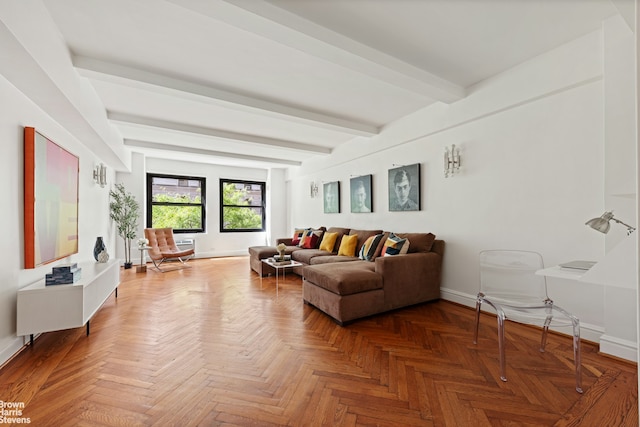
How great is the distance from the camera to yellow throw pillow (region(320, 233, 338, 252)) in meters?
5.17

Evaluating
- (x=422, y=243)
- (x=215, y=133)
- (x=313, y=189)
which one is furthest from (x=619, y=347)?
(x=313, y=189)

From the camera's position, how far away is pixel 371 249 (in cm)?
406

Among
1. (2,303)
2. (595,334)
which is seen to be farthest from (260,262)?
(595,334)

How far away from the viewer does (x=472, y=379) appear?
1843 millimetres

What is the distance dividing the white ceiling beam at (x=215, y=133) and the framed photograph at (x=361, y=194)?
1254 mm

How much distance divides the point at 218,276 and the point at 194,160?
354 centimetres

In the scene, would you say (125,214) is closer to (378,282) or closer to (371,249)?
(371,249)

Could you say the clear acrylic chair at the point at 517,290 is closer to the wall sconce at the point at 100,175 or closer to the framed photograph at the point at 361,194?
the framed photograph at the point at 361,194

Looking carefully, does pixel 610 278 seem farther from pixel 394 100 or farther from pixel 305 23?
pixel 394 100

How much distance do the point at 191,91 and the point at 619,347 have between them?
14.9ft

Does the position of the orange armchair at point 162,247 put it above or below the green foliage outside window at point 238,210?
below

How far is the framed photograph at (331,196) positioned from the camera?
5914 mm

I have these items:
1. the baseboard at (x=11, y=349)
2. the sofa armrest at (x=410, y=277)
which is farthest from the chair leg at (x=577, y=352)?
the baseboard at (x=11, y=349)

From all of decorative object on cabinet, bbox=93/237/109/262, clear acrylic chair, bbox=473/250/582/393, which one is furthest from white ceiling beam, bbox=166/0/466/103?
decorative object on cabinet, bbox=93/237/109/262
